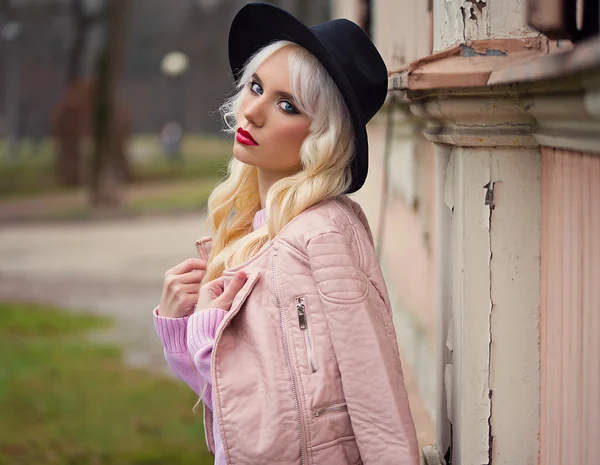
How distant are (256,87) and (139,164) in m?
15.4

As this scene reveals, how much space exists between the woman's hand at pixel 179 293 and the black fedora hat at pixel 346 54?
40cm

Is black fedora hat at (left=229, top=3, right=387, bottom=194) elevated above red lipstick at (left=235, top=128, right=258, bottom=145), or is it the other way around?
black fedora hat at (left=229, top=3, right=387, bottom=194)

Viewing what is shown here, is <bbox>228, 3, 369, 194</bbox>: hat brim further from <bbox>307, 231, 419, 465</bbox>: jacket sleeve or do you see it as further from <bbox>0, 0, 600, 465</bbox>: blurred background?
<bbox>307, 231, 419, 465</bbox>: jacket sleeve

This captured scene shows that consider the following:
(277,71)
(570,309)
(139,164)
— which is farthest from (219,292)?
(139,164)

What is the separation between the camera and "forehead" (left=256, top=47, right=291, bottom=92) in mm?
1788

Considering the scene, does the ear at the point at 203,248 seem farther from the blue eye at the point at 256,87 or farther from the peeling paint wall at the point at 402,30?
the peeling paint wall at the point at 402,30

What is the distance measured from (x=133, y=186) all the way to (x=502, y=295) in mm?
15048

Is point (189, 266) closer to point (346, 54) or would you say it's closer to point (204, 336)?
point (204, 336)

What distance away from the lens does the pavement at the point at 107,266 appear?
24.8ft

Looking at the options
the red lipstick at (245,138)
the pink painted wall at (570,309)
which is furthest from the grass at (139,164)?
the pink painted wall at (570,309)

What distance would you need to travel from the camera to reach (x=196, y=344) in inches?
69.3

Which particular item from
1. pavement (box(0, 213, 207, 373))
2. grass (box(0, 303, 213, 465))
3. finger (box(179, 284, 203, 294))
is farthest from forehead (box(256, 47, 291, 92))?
pavement (box(0, 213, 207, 373))

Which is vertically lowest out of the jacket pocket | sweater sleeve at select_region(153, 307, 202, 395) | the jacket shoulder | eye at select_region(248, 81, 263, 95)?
the jacket pocket

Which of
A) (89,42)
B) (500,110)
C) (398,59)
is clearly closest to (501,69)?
(500,110)
